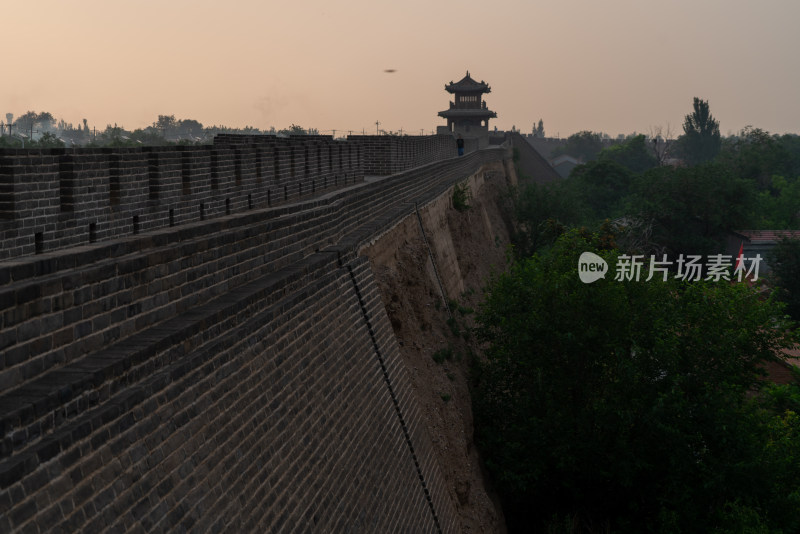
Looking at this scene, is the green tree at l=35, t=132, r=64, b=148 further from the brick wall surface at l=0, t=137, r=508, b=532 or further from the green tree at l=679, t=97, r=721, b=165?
the green tree at l=679, t=97, r=721, b=165

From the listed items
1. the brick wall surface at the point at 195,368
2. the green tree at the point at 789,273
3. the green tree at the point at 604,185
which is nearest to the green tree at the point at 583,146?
the green tree at the point at 604,185

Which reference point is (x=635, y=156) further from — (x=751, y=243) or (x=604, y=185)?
(x=751, y=243)

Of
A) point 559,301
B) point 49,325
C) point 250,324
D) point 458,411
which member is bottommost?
point 458,411

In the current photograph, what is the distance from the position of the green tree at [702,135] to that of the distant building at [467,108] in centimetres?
4278

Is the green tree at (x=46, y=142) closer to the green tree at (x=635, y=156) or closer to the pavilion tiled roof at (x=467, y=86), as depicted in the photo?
the pavilion tiled roof at (x=467, y=86)

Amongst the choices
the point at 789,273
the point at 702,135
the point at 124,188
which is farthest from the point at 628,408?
the point at 702,135

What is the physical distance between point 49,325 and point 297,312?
3245 millimetres

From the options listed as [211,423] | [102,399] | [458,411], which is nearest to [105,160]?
[211,423]

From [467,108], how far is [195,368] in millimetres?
67747

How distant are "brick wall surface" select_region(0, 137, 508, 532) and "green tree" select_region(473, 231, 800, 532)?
424 cm

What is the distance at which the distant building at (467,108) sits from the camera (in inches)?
2741

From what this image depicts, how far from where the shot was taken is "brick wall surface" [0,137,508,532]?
150 inches

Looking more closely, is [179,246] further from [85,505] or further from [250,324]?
[85,505]

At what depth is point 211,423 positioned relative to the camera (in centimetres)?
514
